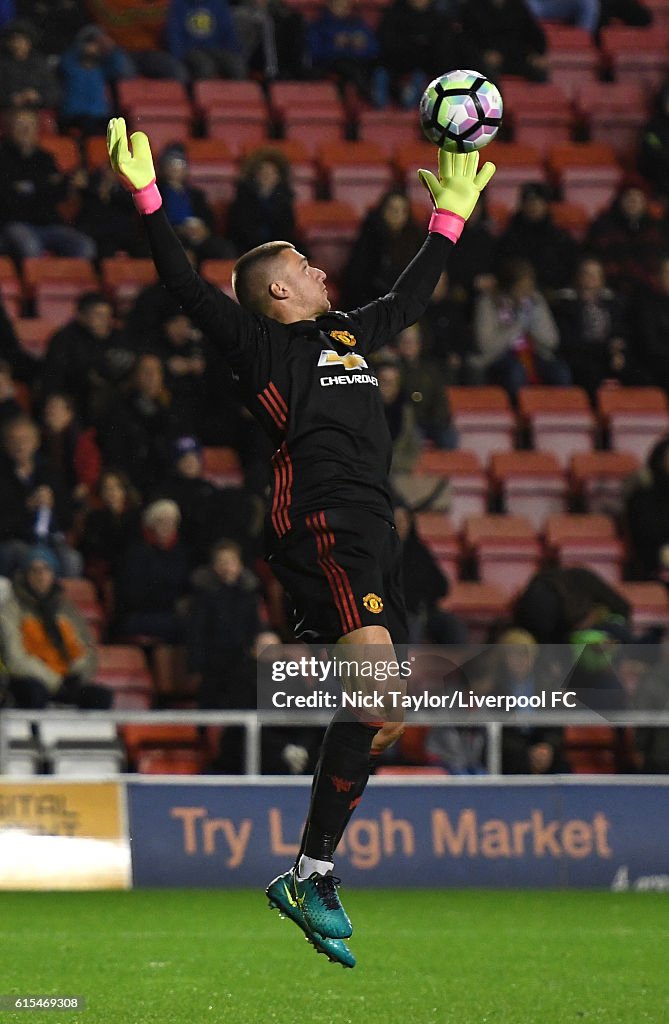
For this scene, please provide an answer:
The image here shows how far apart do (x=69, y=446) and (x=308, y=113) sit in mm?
4316

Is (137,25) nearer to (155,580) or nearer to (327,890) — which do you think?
(155,580)

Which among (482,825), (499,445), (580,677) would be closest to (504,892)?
(482,825)

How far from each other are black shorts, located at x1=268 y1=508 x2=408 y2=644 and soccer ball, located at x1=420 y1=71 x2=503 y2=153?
4.47 feet

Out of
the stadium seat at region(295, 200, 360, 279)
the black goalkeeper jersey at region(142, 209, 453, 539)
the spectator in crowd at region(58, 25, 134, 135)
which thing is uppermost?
the spectator in crowd at region(58, 25, 134, 135)

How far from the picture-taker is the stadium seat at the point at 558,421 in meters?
13.8

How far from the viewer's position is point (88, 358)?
41.5 feet

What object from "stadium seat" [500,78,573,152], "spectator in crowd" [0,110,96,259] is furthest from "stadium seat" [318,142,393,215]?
"spectator in crowd" [0,110,96,259]

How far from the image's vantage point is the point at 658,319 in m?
14.0

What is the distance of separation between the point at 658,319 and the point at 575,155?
2.11m

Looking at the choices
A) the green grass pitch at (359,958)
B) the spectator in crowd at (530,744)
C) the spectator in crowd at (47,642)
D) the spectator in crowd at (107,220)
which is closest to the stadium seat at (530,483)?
the spectator in crowd at (530,744)

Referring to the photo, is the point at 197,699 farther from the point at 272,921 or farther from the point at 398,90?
the point at 398,90

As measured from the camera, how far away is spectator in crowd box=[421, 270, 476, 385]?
13.7 m

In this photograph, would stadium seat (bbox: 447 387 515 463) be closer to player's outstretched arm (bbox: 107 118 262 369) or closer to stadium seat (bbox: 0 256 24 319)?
stadium seat (bbox: 0 256 24 319)

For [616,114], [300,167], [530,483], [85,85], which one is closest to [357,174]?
[300,167]
